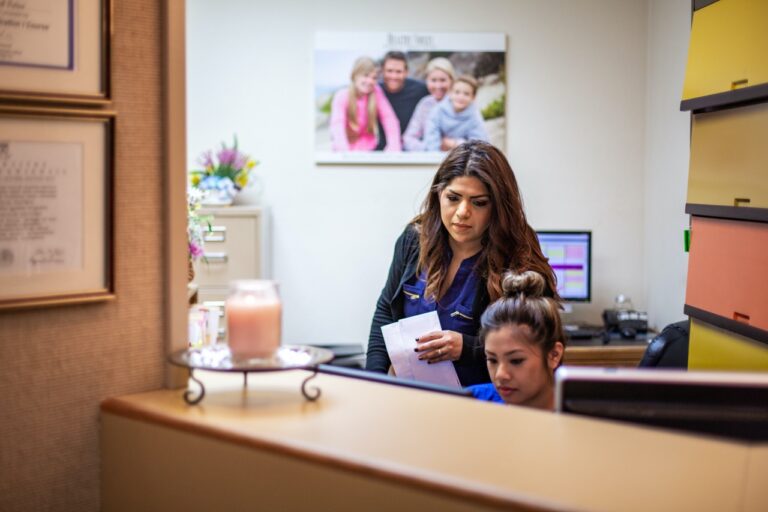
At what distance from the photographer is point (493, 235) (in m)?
2.64

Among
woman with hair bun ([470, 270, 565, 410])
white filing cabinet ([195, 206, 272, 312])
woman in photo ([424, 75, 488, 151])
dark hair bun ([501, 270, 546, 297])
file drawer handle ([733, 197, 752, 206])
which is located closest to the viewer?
woman with hair bun ([470, 270, 565, 410])

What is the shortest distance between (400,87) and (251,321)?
151 inches

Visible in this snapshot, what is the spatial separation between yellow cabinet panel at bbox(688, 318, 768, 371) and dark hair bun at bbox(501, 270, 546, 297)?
26.5 inches

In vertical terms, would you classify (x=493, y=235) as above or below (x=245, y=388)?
above

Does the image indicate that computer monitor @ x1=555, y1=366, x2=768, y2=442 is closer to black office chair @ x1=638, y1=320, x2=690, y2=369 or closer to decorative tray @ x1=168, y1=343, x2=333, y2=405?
decorative tray @ x1=168, y1=343, x2=333, y2=405

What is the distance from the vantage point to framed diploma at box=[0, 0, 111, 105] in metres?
1.26

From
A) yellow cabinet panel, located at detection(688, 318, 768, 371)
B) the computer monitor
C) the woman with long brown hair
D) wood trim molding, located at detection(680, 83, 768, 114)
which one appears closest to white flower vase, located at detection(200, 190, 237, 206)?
the woman with long brown hair

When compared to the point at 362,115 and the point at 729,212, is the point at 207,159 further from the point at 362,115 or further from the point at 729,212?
the point at 729,212

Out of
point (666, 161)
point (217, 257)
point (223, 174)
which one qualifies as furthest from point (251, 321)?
point (666, 161)

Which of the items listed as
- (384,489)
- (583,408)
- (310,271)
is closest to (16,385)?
(384,489)

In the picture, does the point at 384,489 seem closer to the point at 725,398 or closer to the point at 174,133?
the point at 725,398

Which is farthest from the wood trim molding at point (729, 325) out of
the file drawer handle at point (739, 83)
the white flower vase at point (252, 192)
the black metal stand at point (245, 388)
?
the white flower vase at point (252, 192)

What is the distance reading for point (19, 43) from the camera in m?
1.27

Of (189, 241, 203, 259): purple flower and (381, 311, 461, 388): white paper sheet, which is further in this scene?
(189, 241, 203, 259): purple flower
